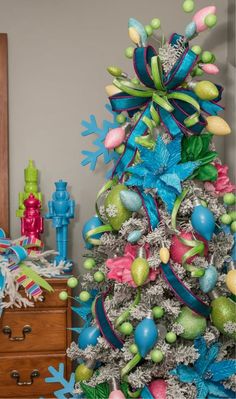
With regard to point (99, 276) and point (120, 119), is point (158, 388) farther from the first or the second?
point (120, 119)

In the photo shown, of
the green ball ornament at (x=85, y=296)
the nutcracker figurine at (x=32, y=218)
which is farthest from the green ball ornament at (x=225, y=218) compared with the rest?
the nutcracker figurine at (x=32, y=218)

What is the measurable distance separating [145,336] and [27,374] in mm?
802

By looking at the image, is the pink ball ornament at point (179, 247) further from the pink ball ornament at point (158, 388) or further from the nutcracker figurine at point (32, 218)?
the nutcracker figurine at point (32, 218)

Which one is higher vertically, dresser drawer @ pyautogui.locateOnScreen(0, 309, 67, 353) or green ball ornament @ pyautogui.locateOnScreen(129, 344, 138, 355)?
green ball ornament @ pyautogui.locateOnScreen(129, 344, 138, 355)

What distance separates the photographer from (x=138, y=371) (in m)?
2.03

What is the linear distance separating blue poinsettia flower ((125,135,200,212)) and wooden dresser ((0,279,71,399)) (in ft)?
2.27

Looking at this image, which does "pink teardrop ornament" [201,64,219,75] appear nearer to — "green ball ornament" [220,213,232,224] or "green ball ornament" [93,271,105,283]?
"green ball ornament" [220,213,232,224]

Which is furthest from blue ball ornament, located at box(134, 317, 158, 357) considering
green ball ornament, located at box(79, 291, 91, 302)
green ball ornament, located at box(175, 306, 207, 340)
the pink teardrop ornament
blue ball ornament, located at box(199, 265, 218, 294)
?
the pink teardrop ornament

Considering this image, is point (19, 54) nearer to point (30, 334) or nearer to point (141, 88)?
point (141, 88)

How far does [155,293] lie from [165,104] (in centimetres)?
67

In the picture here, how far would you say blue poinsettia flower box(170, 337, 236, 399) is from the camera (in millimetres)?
2008

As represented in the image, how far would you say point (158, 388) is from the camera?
2.04m

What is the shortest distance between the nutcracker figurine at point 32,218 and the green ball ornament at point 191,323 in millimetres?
904

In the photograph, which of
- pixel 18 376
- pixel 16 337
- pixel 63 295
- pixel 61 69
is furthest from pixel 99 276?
pixel 61 69
